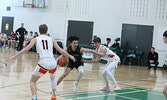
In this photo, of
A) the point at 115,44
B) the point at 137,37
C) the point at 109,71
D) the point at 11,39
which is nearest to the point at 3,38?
the point at 11,39

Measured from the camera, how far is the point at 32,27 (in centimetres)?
2392

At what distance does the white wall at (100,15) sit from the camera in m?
18.9

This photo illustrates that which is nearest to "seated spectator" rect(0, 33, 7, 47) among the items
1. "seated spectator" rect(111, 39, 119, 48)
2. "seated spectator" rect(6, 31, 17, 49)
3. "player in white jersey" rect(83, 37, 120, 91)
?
"seated spectator" rect(6, 31, 17, 49)

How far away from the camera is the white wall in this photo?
18906mm

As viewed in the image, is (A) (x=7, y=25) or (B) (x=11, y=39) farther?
(A) (x=7, y=25)

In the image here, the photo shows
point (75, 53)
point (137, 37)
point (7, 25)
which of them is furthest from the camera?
point (7, 25)

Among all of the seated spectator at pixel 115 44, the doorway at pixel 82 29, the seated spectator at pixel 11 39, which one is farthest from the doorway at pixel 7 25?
the seated spectator at pixel 115 44

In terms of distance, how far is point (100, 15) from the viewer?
817 inches

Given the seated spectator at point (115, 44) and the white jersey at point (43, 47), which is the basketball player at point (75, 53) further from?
the seated spectator at point (115, 44)

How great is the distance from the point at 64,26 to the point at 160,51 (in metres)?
7.63

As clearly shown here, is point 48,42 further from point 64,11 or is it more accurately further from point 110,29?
point 64,11

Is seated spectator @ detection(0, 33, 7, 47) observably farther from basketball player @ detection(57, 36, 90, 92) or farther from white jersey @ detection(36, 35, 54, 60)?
white jersey @ detection(36, 35, 54, 60)

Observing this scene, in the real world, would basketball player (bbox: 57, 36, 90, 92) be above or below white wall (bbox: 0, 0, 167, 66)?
below

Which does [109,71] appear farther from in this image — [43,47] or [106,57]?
[43,47]
